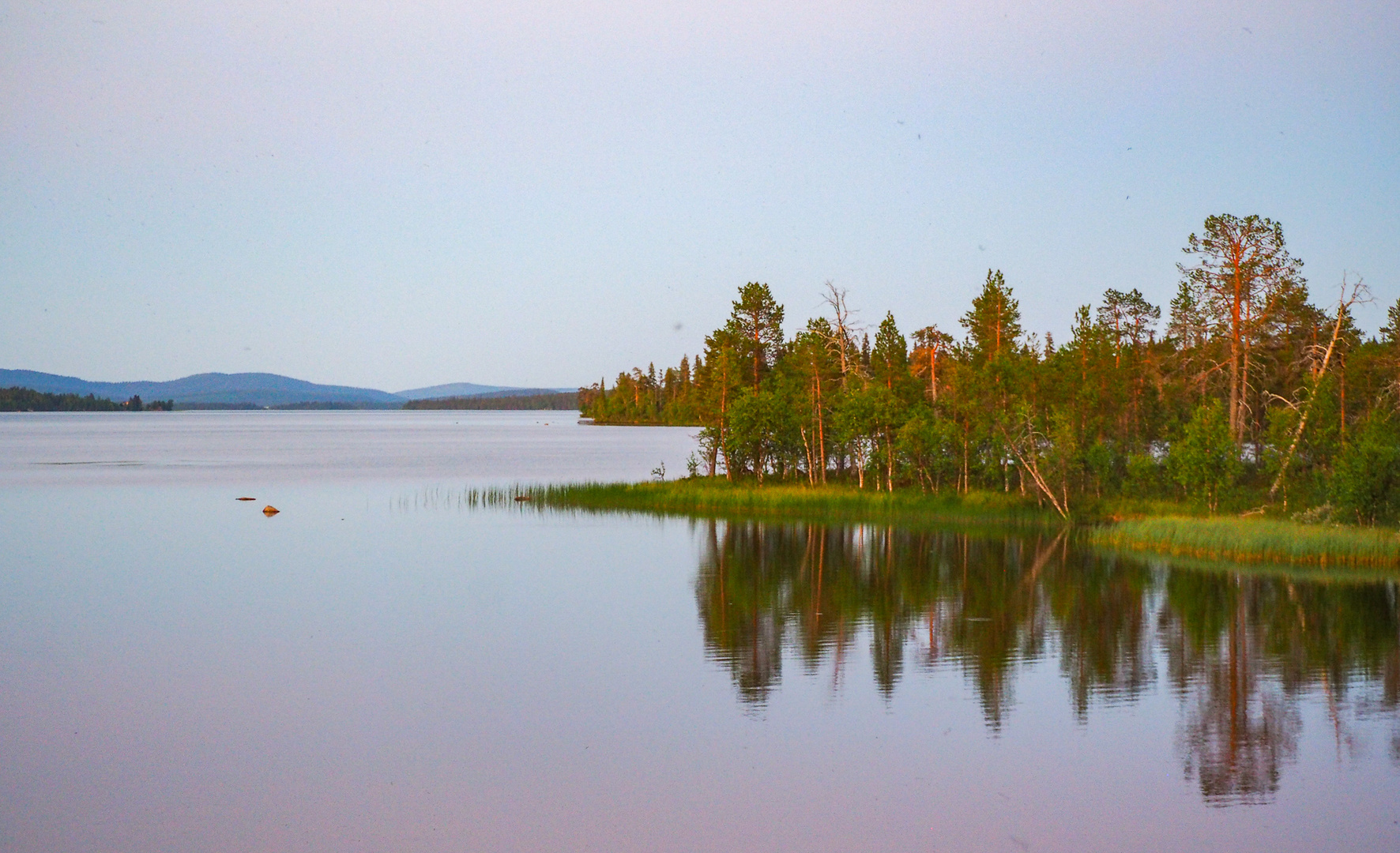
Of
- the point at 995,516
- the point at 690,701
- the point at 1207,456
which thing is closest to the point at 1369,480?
the point at 1207,456

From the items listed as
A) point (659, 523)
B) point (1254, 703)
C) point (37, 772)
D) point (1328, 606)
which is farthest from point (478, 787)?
point (659, 523)

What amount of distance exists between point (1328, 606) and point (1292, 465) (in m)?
16.8

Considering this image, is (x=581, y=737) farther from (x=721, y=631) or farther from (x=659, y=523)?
(x=659, y=523)

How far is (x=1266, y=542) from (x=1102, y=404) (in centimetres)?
2518

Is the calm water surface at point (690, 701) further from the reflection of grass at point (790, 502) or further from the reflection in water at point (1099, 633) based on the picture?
the reflection of grass at point (790, 502)

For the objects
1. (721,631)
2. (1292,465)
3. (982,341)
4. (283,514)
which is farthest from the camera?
(982,341)

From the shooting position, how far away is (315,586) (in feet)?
92.4

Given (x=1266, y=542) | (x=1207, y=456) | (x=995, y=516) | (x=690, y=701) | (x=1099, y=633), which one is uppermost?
(x=1207, y=456)

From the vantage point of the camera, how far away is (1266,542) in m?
29.1

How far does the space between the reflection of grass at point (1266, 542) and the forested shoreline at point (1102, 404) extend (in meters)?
2.73

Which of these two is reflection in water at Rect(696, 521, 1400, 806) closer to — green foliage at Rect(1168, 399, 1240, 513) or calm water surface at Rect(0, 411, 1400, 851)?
calm water surface at Rect(0, 411, 1400, 851)

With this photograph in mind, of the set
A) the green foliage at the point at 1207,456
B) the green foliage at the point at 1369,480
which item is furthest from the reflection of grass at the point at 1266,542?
the green foliage at the point at 1207,456

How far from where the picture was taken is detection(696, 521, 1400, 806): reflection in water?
15.4 m

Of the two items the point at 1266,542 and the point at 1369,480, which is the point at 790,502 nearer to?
the point at 1266,542
